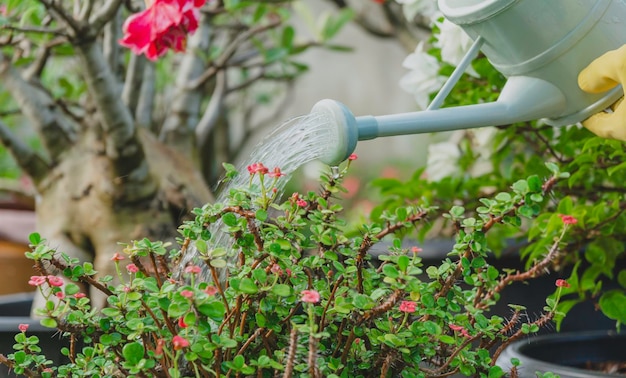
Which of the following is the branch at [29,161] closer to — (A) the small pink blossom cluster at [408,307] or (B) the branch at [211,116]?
(B) the branch at [211,116]

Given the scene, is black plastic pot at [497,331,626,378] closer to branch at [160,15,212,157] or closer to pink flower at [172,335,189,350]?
pink flower at [172,335,189,350]

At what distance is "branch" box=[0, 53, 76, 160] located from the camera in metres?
1.74

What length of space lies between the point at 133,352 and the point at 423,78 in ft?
2.79

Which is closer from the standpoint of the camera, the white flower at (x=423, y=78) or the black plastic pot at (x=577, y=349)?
the black plastic pot at (x=577, y=349)

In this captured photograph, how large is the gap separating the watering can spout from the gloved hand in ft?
0.14

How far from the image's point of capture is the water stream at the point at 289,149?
908 millimetres

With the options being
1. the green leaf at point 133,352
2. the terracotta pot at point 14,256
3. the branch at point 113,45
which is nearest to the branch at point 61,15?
the branch at point 113,45

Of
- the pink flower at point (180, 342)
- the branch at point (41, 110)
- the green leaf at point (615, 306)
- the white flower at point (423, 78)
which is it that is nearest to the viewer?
the pink flower at point (180, 342)

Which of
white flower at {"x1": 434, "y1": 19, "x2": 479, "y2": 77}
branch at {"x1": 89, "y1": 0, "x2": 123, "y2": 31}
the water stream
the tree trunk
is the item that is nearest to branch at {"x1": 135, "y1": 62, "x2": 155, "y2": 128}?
the tree trunk

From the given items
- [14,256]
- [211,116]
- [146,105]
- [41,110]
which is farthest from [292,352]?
[14,256]

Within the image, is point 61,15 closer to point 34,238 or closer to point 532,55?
point 34,238

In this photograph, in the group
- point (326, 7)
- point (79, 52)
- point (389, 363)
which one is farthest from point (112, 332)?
point (326, 7)

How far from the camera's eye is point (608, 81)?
3.19 ft

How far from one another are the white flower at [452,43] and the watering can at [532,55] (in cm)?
30
